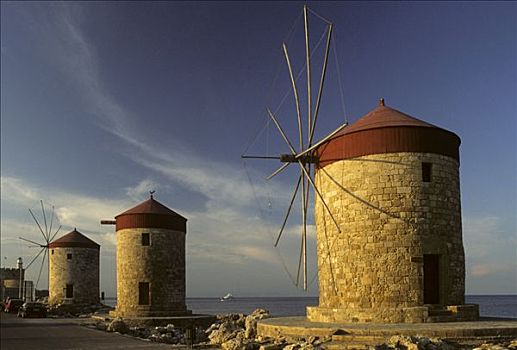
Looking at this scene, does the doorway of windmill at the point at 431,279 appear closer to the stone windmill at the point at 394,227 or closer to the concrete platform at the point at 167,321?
the stone windmill at the point at 394,227

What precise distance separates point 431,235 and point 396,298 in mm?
2203

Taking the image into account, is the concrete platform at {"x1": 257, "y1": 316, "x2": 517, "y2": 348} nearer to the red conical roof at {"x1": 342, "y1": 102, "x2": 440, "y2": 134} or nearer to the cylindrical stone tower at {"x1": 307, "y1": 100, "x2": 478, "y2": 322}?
the cylindrical stone tower at {"x1": 307, "y1": 100, "x2": 478, "y2": 322}

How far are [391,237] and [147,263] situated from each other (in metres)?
16.6

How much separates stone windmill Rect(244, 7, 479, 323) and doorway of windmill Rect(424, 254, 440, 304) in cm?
3

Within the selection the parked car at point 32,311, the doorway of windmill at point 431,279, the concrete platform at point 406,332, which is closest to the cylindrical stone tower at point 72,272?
the parked car at point 32,311

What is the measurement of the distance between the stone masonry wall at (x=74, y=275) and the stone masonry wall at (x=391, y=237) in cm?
2901

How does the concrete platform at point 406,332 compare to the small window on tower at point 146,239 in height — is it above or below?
below

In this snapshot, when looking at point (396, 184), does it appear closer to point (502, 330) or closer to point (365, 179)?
point (365, 179)

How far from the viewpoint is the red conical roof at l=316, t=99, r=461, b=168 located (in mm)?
17547

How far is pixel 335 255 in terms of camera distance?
18.2 m

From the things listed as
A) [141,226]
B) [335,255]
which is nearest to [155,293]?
[141,226]

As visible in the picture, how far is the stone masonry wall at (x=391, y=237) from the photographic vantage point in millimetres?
16969

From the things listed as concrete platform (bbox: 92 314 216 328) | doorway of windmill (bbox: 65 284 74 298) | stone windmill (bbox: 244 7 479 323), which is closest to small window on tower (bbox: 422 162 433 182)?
stone windmill (bbox: 244 7 479 323)

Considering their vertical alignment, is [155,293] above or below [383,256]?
below
